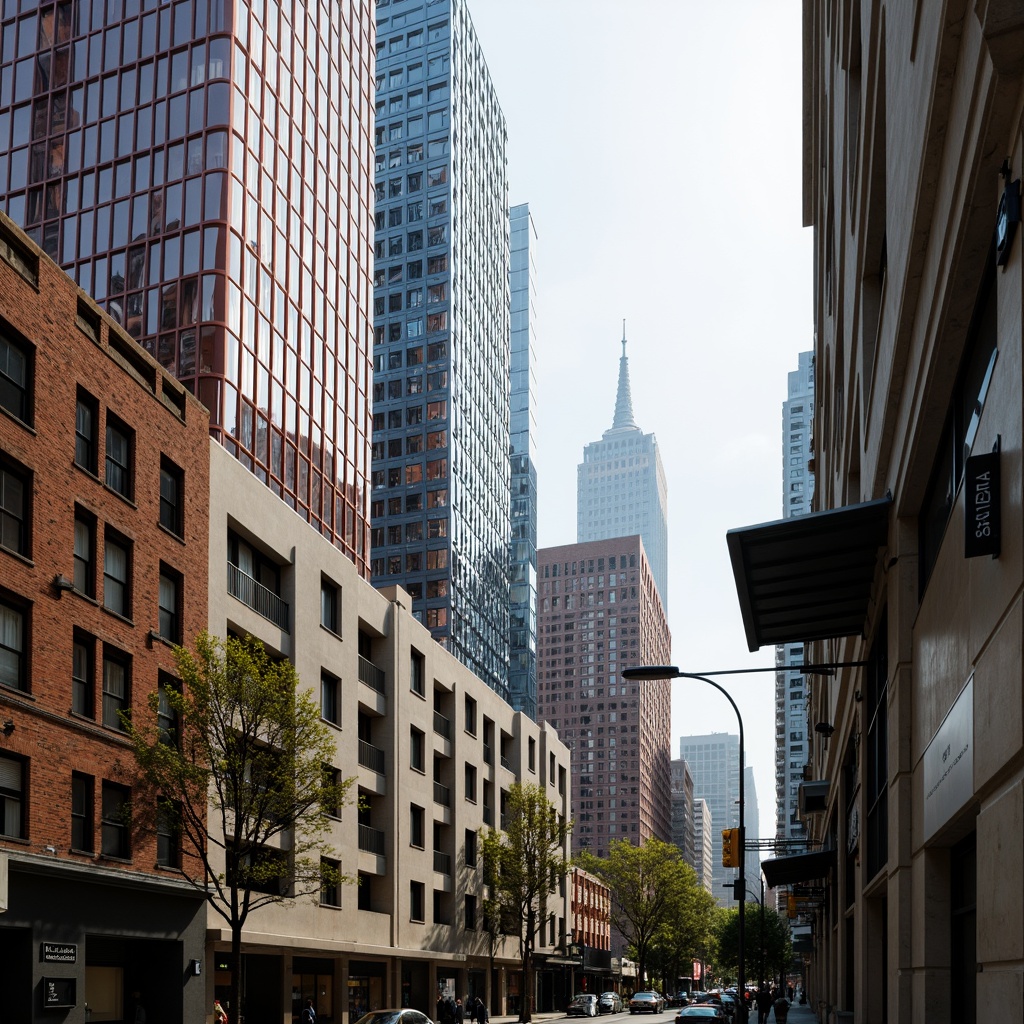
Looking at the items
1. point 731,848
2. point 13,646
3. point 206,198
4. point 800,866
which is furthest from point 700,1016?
point 206,198

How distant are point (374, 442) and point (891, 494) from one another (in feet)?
316

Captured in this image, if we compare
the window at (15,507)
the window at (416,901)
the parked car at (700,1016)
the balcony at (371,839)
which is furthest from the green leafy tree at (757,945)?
the window at (15,507)

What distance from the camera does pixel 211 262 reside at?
180 feet

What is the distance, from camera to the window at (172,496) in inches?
1383

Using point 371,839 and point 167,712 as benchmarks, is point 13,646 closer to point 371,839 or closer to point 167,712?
point 167,712

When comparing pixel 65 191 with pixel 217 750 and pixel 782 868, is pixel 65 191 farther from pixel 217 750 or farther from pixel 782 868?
pixel 782 868

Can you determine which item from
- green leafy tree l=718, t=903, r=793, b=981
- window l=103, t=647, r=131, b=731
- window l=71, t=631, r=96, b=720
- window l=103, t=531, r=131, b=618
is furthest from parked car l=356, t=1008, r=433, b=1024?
green leafy tree l=718, t=903, r=793, b=981

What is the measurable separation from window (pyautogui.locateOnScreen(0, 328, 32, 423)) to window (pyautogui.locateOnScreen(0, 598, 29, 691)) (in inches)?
165

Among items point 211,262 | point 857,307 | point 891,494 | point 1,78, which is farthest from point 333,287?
point 891,494

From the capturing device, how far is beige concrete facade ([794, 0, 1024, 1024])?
23.0 feet

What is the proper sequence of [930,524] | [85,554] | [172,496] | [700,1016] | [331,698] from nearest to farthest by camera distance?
1. [930,524]
2. [85,554]
3. [172,496]
4. [700,1016]
5. [331,698]

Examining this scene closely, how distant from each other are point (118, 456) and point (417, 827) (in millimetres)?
29102

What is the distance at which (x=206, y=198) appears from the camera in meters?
55.8

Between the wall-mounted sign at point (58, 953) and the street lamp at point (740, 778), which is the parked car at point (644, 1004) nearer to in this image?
the street lamp at point (740, 778)
